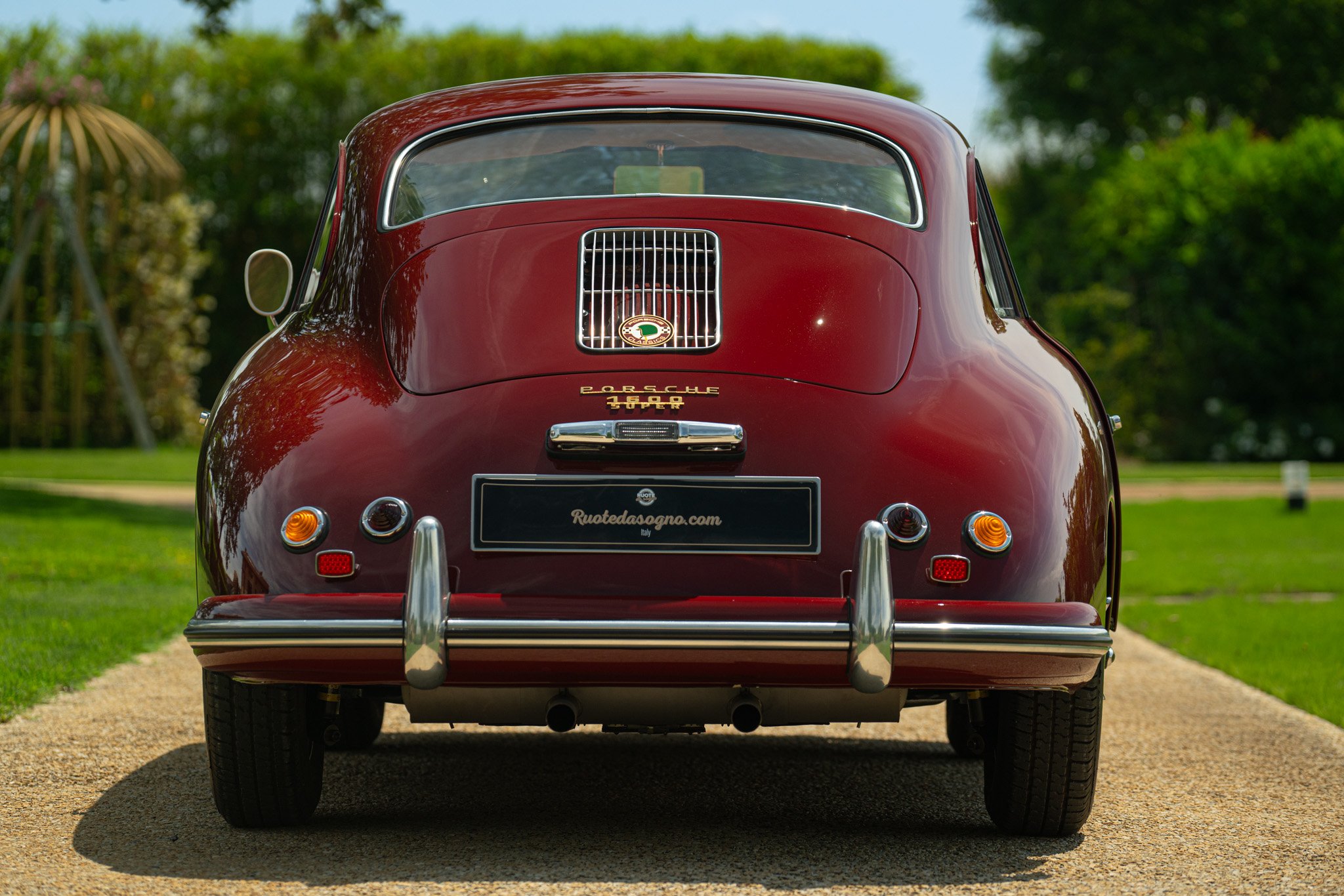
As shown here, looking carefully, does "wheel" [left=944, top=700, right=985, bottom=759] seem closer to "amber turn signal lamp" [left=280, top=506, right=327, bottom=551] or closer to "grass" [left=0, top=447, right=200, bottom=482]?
"amber turn signal lamp" [left=280, top=506, right=327, bottom=551]

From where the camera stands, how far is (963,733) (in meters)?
4.84

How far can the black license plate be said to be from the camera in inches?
138

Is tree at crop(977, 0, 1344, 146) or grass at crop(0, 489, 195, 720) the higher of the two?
tree at crop(977, 0, 1344, 146)

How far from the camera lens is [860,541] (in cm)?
342

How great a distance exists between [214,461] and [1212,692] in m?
4.39

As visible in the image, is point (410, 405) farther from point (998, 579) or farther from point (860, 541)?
point (998, 579)

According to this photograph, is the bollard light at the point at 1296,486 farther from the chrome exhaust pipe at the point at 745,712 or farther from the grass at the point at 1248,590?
the chrome exhaust pipe at the point at 745,712

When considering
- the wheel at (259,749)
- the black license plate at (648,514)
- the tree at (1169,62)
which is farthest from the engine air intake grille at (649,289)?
the tree at (1169,62)

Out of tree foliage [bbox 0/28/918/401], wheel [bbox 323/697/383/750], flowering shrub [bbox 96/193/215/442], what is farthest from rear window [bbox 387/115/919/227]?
tree foliage [bbox 0/28/918/401]

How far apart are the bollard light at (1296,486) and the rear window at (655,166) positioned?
12.2 meters

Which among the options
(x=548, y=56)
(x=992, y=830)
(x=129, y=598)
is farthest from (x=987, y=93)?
(x=992, y=830)

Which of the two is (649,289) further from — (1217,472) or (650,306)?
(1217,472)

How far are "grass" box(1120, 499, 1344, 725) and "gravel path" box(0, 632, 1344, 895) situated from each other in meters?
1.09

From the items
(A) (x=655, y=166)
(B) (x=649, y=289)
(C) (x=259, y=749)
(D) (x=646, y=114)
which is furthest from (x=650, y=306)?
(C) (x=259, y=749)
